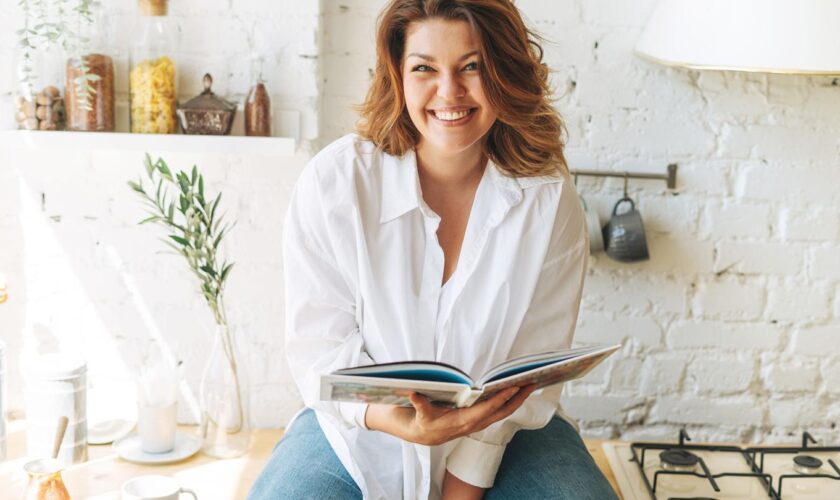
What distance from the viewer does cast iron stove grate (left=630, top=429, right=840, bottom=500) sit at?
2.05m

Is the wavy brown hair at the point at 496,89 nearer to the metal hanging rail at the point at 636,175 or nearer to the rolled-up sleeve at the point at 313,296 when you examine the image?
the rolled-up sleeve at the point at 313,296

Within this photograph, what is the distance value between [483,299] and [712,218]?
31.3 inches

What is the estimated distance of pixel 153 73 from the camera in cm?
202

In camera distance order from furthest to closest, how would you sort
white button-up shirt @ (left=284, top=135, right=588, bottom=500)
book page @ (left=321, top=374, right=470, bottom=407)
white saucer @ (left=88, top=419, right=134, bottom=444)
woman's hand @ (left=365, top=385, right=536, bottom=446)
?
white saucer @ (left=88, top=419, right=134, bottom=444), white button-up shirt @ (left=284, top=135, right=588, bottom=500), woman's hand @ (left=365, top=385, right=536, bottom=446), book page @ (left=321, top=374, right=470, bottom=407)

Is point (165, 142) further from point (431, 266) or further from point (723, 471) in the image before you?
point (723, 471)

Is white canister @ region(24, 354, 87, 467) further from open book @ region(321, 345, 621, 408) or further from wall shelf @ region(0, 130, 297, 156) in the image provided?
open book @ region(321, 345, 621, 408)

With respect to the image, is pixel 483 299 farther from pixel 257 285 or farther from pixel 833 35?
pixel 833 35

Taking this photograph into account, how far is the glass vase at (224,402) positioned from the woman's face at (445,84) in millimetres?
714

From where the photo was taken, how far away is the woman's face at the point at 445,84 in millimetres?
1633

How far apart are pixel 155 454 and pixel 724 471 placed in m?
1.27

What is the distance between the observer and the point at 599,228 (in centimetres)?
219

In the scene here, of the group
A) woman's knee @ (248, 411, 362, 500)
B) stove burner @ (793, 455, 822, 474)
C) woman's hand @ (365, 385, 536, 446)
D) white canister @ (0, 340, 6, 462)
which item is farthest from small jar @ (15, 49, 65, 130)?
stove burner @ (793, 455, 822, 474)

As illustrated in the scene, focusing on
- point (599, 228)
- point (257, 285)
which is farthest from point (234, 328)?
point (599, 228)

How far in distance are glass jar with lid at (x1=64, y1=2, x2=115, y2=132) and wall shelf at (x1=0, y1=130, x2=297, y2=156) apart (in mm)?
33
